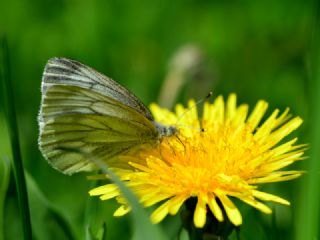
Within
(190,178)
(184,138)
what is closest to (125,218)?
(184,138)

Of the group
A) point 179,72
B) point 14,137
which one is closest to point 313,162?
point 14,137

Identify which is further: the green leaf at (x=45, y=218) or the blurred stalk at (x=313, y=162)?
the green leaf at (x=45, y=218)

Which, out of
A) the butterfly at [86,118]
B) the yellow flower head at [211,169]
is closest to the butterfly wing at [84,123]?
the butterfly at [86,118]

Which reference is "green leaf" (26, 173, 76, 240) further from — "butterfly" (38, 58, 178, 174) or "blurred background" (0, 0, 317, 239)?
"blurred background" (0, 0, 317, 239)

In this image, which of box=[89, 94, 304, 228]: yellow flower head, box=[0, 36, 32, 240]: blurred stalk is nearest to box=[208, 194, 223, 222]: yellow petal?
box=[89, 94, 304, 228]: yellow flower head

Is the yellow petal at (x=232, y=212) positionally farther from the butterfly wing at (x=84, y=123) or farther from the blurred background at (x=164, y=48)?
the blurred background at (x=164, y=48)

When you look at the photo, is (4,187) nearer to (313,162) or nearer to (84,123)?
(84,123)
